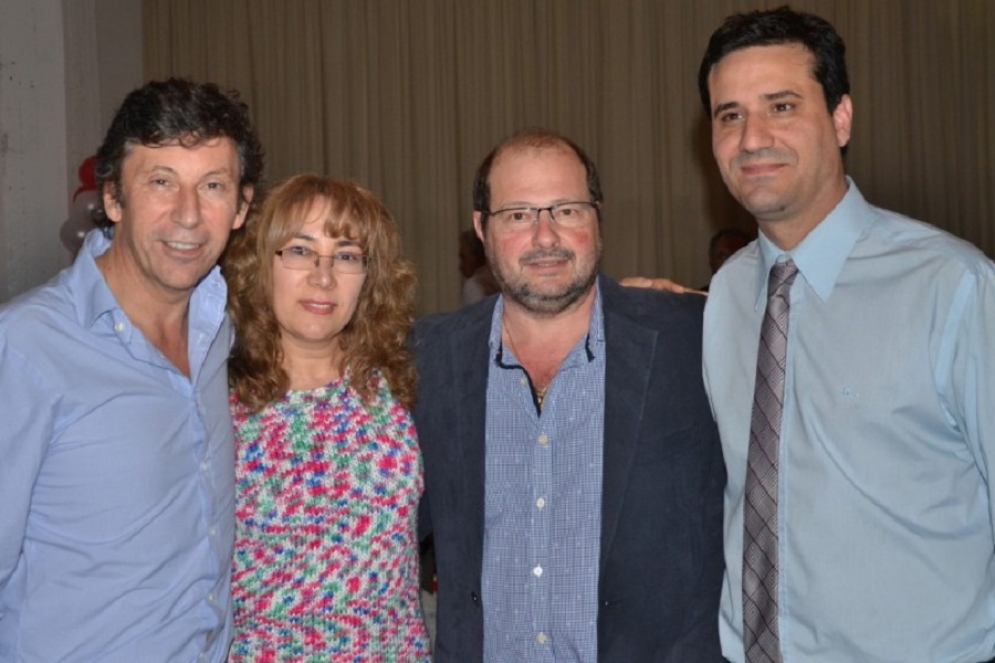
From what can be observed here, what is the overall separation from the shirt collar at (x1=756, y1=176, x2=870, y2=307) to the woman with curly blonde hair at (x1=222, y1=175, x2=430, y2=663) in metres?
0.96

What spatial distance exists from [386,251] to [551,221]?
1.35 feet

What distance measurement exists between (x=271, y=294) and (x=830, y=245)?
4.01 ft

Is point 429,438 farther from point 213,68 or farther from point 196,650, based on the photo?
point 213,68

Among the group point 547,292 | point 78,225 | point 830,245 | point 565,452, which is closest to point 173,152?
point 547,292

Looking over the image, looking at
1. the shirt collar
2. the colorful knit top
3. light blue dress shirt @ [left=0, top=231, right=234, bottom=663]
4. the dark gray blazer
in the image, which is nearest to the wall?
the colorful knit top

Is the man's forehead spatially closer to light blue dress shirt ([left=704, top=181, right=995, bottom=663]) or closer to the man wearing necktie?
the man wearing necktie

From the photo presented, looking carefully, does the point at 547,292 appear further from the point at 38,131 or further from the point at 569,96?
the point at 569,96

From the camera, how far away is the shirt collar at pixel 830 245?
2.14 m

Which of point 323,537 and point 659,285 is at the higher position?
point 659,285

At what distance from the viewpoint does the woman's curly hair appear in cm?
258

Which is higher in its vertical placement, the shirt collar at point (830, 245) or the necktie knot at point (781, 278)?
the shirt collar at point (830, 245)

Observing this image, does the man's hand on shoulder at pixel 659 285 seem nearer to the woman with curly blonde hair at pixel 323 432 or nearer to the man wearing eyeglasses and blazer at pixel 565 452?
the man wearing eyeglasses and blazer at pixel 565 452

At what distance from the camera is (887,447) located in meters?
2.00

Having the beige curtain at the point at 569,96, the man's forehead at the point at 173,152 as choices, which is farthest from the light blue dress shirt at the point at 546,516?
the beige curtain at the point at 569,96
